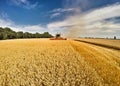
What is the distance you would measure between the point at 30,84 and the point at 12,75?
171cm

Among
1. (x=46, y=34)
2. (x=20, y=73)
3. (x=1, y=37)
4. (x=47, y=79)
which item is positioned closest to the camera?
(x=47, y=79)

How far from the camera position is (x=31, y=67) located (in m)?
13.3

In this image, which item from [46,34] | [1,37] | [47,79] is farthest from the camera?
[46,34]

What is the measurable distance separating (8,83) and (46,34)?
11329cm

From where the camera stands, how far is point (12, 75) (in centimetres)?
1164

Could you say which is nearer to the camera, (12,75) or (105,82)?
(105,82)

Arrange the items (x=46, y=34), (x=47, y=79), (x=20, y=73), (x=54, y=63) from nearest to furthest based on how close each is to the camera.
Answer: (x=47, y=79) < (x=20, y=73) < (x=54, y=63) < (x=46, y=34)

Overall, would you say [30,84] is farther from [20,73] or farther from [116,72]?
[116,72]

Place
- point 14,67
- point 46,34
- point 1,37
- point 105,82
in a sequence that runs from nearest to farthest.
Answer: point 105,82
point 14,67
point 1,37
point 46,34

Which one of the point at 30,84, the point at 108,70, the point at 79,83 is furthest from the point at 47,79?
the point at 108,70

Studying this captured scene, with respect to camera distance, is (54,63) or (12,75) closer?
(12,75)

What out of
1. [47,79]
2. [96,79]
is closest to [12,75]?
[47,79]

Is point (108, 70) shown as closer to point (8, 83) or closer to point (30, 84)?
point (30, 84)

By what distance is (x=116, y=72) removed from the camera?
12.0m
